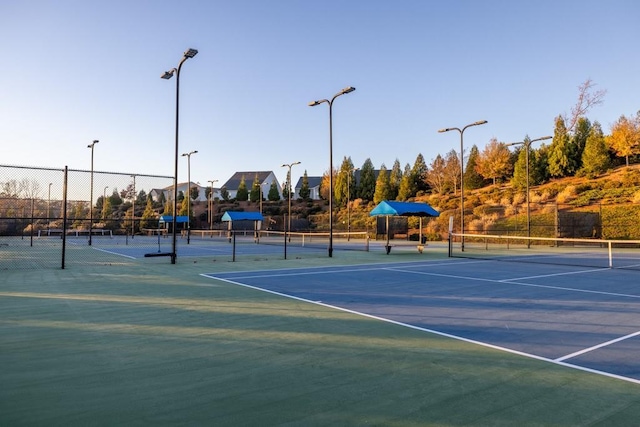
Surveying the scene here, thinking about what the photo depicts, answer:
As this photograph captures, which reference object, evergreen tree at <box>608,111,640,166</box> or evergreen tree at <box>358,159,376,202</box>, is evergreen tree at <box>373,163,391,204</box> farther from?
evergreen tree at <box>608,111,640,166</box>

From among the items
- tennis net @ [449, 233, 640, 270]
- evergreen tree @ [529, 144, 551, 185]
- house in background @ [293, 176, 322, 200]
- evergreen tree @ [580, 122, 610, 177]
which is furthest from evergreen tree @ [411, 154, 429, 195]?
house in background @ [293, 176, 322, 200]

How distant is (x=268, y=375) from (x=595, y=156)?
52030 millimetres

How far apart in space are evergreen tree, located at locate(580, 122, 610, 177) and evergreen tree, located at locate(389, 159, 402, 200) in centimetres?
2248

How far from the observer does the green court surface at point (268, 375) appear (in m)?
3.31

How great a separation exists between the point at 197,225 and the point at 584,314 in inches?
2280

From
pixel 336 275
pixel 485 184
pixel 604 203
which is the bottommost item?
pixel 336 275

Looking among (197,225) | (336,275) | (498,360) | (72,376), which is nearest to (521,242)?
(336,275)


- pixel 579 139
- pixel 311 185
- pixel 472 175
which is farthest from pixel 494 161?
pixel 311 185

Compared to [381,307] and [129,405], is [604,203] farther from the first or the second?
[129,405]

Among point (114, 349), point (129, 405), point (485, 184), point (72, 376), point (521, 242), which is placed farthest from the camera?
point (485, 184)

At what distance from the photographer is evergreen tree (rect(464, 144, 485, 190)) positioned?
5838cm

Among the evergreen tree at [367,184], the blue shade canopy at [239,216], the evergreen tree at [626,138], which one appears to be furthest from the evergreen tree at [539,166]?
the blue shade canopy at [239,216]

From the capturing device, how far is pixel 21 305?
25.1 feet

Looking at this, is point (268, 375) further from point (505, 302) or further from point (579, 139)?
point (579, 139)
